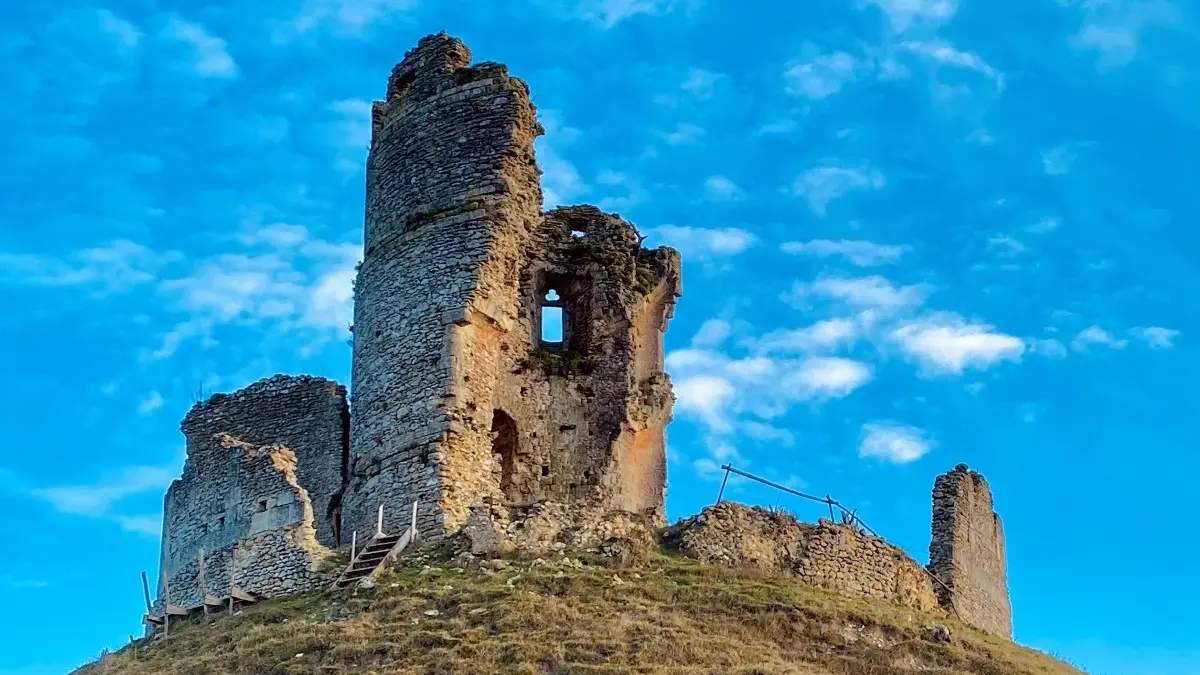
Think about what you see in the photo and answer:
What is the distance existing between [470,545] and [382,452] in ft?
10.9

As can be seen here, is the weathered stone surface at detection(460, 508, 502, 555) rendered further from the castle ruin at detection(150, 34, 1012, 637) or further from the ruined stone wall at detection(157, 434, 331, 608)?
the ruined stone wall at detection(157, 434, 331, 608)

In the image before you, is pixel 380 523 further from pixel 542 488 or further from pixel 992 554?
pixel 992 554

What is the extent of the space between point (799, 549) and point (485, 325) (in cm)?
647

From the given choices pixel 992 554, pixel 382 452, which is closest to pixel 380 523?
pixel 382 452

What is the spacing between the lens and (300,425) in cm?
3444

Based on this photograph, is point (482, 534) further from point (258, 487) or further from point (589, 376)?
point (589, 376)

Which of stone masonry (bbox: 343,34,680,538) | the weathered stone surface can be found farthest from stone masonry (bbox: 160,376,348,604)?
the weathered stone surface

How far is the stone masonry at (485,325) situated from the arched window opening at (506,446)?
0.03 m

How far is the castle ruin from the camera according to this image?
98.3 ft

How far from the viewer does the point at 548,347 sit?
33688mm

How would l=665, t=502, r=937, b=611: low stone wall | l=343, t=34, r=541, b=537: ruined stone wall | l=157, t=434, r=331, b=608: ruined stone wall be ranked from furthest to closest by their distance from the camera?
l=343, t=34, r=541, b=537: ruined stone wall < l=157, t=434, r=331, b=608: ruined stone wall < l=665, t=502, r=937, b=611: low stone wall

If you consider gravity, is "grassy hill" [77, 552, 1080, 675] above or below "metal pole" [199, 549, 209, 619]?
below

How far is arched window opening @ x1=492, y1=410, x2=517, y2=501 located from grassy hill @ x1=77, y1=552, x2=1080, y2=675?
171 inches

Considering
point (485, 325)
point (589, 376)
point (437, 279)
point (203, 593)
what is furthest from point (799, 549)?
point (203, 593)
